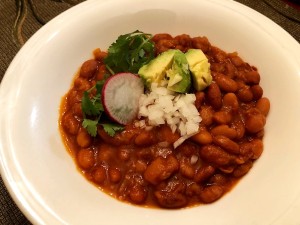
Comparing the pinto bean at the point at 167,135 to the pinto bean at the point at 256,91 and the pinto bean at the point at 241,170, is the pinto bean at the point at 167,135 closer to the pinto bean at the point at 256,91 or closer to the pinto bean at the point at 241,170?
the pinto bean at the point at 241,170

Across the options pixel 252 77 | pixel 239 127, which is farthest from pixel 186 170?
pixel 252 77

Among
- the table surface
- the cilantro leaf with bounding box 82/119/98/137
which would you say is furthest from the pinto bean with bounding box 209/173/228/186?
the table surface

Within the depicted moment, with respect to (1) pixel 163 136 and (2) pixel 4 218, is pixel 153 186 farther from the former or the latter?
(2) pixel 4 218

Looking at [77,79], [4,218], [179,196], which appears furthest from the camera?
[77,79]

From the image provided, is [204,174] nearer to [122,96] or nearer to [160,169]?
[160,169]

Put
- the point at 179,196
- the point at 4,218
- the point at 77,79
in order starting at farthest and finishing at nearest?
1. the point at 77,79
2. the point at 4,218
3. the point at 179,196

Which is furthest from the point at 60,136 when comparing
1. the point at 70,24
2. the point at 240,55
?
the point at 240,55

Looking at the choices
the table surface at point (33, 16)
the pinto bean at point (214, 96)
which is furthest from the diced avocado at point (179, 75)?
the table surface at point (33, 16)
